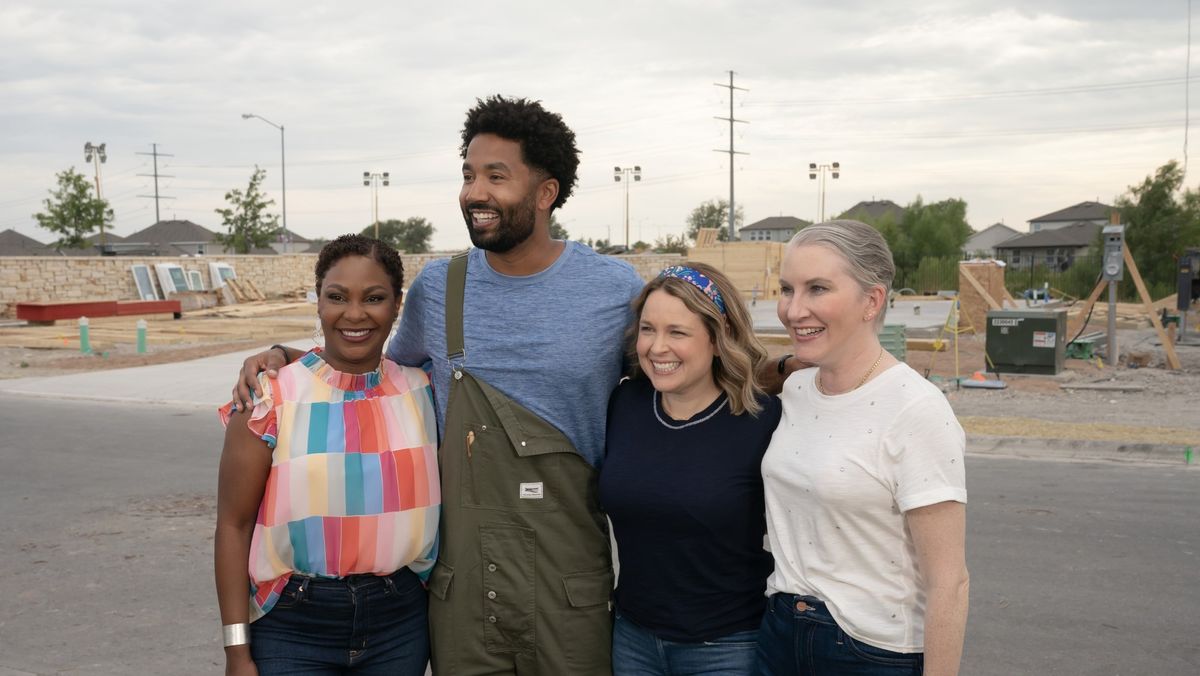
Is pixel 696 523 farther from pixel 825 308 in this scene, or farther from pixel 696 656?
pixel 825 308

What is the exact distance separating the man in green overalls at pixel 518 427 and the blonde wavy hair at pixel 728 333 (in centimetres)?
24

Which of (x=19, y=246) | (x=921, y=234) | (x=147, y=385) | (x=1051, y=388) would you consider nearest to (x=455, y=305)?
(x=1051, y=388)

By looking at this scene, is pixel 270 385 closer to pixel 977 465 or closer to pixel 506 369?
pixel 506 369

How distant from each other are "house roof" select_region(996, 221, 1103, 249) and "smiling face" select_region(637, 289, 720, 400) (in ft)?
273

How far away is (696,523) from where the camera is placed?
246cm

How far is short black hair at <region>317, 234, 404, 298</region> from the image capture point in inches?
108

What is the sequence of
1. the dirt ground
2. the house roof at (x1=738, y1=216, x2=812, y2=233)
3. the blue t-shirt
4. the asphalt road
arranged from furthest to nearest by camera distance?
the house roof at (x1=738, y1=216, x2=812, y2=233), the dirt ground, the asphalt road, the blue t-shirt

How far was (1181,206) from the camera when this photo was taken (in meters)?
41.7

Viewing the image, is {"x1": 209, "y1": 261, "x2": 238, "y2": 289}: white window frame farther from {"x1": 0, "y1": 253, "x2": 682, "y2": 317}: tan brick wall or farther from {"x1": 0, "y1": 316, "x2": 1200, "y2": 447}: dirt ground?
{"x1": 0, "y1": 316, "x2": 1200, "y2": 447}: dirt ground

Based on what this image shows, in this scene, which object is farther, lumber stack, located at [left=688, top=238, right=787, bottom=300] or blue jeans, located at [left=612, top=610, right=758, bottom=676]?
lumber stack, located at [left=688, top=238, right=787, bottom=300]

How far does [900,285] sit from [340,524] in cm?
5324

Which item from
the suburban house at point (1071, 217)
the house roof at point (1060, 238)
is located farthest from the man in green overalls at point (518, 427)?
the suburban house at point (1071, 217)

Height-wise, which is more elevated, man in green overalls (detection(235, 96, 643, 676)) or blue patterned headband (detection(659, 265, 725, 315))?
blue patterned headband (detection(659, 265, 725, 315))

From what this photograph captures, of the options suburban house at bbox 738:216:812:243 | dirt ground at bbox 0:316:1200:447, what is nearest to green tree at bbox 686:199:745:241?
suburban house at bbox 738:216:812:243
